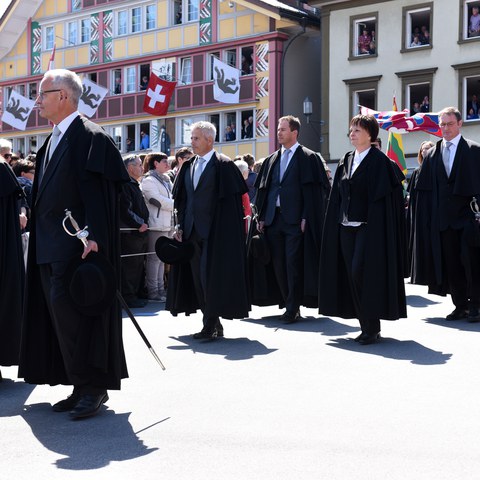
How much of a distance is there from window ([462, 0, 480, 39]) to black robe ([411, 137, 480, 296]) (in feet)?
78.5

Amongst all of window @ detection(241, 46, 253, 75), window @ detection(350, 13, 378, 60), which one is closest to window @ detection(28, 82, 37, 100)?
window @ detection(241, 46, 253, 75)

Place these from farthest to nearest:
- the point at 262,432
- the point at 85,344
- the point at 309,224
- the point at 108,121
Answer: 1. the point at 108,121
2. the point at 309,224
3. the point at 85,344
4. the point at 262,432

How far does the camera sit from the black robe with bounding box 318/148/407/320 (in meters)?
8.90

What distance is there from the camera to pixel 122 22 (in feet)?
144

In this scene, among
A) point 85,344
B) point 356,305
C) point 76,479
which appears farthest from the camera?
point 356,305

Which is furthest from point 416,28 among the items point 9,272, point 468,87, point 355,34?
point 9,272

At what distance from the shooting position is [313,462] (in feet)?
15.5

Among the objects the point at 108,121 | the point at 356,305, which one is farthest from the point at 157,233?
the point at 108,121

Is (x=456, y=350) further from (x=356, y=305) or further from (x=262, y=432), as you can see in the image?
(x=262, y=432)

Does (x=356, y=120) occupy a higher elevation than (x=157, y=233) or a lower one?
higher

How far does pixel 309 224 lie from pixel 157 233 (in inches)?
131

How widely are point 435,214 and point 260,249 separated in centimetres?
189

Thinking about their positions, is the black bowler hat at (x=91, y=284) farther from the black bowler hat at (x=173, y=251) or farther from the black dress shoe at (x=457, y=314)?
the black dress shoe at (x=457, y=314)

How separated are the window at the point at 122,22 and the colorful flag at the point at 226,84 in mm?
9052
